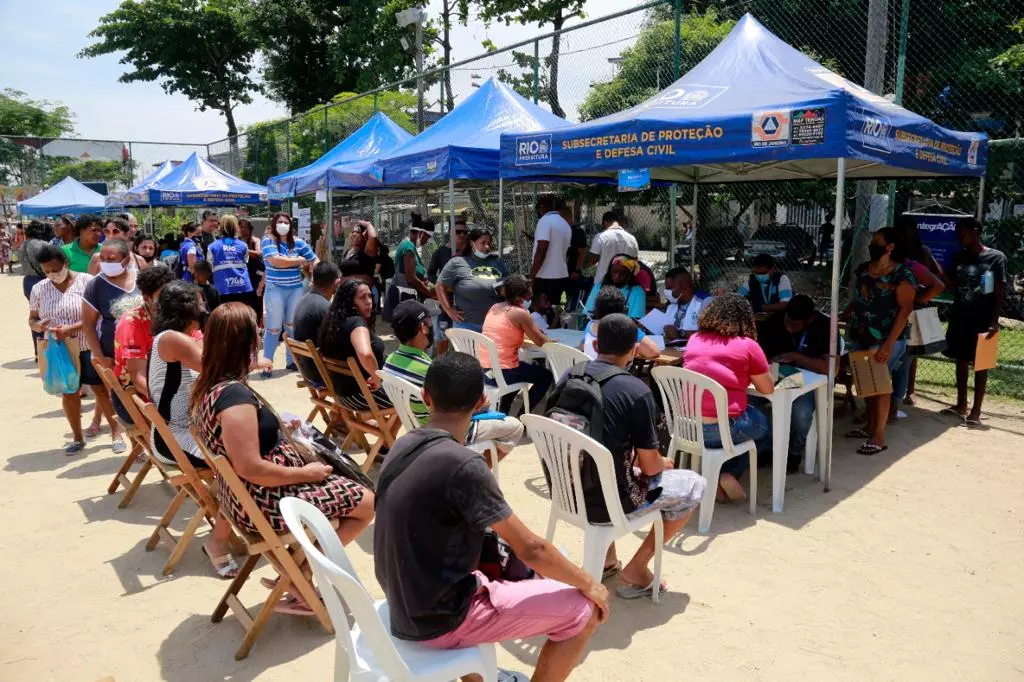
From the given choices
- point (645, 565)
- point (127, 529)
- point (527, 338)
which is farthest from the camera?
point (527, 338)

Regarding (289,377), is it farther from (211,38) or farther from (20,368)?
(211,38)

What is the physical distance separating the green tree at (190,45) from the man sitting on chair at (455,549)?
3389 centimetres

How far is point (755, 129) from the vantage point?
4.59 metres

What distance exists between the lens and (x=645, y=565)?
3406 mm

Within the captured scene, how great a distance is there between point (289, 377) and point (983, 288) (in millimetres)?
6704

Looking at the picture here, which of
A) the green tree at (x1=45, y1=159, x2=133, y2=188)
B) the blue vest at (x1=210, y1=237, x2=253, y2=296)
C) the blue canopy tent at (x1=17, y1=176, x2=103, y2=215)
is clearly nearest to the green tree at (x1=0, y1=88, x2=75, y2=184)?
the green tree at (x1=45, y1=159, x2=133, y2=188)

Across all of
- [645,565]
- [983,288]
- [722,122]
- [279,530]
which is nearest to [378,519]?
[279,530]

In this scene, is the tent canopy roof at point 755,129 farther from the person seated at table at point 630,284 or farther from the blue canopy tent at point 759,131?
the person seated at table at point 630,284

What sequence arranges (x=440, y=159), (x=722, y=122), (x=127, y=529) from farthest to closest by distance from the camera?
(x=440, y=159), (x=722, y=122), (x=127, y=529)

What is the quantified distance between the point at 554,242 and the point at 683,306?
2.24 metres

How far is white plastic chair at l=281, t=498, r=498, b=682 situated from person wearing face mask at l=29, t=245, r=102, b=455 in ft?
13.5

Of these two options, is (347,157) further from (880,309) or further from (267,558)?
(267,558)

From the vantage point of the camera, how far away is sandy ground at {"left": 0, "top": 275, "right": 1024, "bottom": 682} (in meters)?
2.94

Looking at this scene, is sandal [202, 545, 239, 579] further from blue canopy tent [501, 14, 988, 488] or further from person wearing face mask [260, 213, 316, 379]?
person wearing face mask [260, 213, 316, 379]
